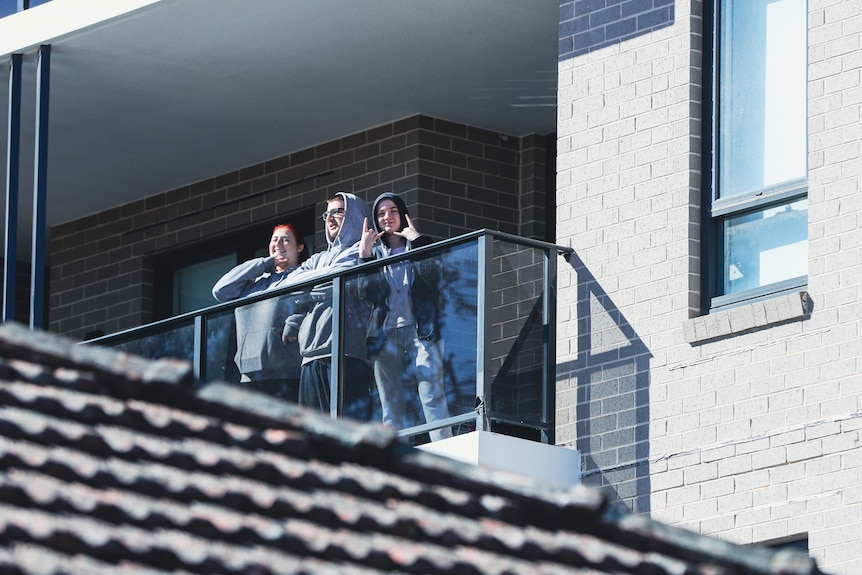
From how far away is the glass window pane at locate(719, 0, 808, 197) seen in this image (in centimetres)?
1277

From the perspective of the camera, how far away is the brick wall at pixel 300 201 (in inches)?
682

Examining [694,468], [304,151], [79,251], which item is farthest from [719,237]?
[79,251]

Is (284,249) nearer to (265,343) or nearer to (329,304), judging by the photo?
(265,343)

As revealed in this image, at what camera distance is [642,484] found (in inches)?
504

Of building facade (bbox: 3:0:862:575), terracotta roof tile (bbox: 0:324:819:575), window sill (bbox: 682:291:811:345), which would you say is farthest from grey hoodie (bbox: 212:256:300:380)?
terracotta roof tile (bbox: 0:324:819:575)

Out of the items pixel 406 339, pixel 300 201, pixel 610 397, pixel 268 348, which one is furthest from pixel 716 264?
pixel 300 201

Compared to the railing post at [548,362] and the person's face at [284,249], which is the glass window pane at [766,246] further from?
the person's face at [284,249]

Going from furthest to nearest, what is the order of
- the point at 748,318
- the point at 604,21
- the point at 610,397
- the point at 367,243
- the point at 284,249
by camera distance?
the point at 284,249
the point at 604,21
the point at 367,243
the point at 610,397
the point at 748,318

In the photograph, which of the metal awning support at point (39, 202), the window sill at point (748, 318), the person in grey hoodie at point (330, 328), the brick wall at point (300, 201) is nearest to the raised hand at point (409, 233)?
the person in grey hoodie at point (330, 328)

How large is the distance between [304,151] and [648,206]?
222 inches

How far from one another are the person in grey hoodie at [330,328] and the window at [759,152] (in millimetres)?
2125

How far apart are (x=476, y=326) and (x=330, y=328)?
1.10 metres

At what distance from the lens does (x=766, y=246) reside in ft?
41.8

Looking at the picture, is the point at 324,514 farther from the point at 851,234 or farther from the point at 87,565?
the point at 851,234
